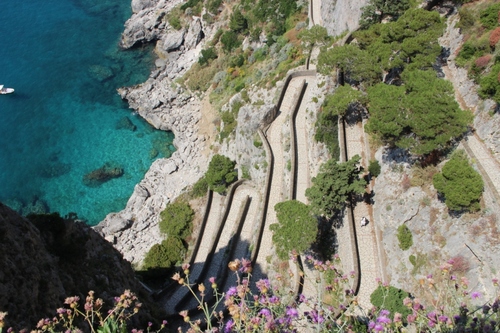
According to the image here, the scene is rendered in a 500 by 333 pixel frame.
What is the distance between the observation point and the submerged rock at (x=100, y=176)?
5369 cm

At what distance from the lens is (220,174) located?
41.3m

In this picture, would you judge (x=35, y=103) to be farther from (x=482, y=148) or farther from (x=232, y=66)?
(x=482, y=148)

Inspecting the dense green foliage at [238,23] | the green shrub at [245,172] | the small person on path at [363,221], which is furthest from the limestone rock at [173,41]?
the small person on path at [363,221]

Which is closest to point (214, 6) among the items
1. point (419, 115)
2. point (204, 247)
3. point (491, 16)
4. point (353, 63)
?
point (353, 63)

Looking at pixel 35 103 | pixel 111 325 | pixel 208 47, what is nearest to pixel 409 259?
pixel 111 325

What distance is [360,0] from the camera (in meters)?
43.4

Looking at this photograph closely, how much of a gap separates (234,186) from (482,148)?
22.4 m

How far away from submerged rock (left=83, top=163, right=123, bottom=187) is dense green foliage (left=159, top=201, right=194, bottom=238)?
1392 centimetres

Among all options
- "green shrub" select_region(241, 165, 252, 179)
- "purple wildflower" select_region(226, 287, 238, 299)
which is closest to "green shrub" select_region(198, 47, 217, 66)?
"green shrub" select_region(241, 165, 252, 179)

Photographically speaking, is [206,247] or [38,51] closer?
[206,247]

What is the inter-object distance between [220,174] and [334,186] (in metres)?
14.5

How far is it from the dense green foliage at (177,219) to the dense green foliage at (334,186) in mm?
15601

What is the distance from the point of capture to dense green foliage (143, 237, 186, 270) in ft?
127

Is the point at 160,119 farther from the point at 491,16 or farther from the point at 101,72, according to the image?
the point at 491,16
